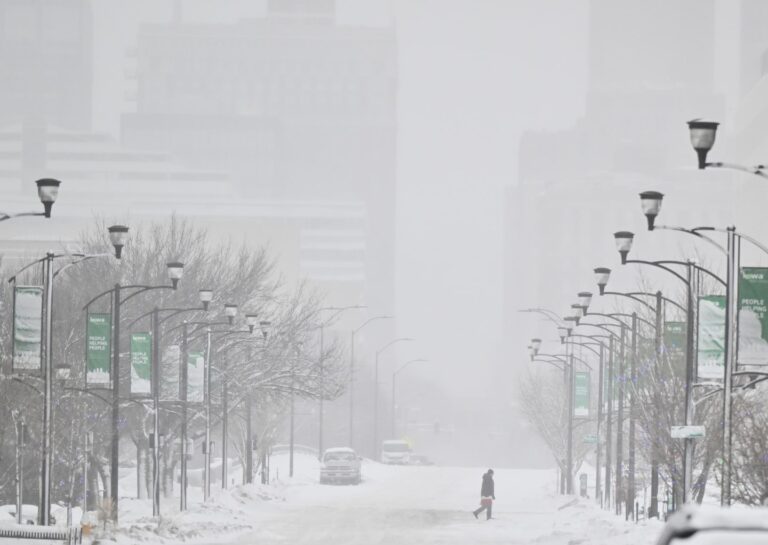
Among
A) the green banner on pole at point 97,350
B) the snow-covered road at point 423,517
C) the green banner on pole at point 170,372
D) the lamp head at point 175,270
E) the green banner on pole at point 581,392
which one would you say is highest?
the lamp head at point 175,270

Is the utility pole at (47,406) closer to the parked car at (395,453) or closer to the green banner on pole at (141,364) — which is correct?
the green banner on pole at (141,364)

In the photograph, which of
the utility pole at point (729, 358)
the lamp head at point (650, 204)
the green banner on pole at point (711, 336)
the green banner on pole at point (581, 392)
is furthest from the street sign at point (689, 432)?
the green banner on pole at point (581, 392)

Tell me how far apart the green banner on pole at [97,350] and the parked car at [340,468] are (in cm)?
4582

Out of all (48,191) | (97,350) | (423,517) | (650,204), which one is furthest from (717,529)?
(423,517)

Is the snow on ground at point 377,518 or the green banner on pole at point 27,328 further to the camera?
the snow on ground at point 377,518

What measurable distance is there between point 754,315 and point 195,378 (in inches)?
949

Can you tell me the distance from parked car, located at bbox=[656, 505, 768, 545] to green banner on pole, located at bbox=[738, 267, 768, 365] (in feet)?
75.7

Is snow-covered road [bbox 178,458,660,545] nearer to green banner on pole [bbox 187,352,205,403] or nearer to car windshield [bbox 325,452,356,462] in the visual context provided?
car windshield [bbox 325,452,356,462]

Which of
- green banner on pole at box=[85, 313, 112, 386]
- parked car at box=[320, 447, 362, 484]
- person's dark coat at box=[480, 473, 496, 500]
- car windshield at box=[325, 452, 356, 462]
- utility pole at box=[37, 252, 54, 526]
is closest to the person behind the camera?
utility pole at box=[37, 252, 54, 526]

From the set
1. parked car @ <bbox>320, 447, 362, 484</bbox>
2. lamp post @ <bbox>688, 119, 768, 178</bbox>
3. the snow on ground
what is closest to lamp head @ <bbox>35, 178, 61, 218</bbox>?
the snow on ground

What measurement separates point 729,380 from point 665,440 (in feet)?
33.1

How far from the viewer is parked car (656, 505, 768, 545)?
6.55 meters

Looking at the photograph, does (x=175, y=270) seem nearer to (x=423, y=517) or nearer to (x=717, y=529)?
(x=423, y=517)

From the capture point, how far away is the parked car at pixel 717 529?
655cm
